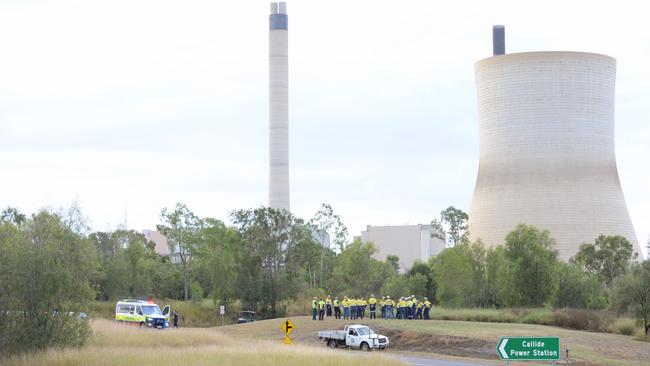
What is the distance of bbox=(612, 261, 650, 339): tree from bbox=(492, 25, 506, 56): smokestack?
52472 mm

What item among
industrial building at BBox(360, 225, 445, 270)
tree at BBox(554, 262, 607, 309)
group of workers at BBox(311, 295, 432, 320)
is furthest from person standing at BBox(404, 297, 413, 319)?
industrial building at BBox(360, 225, 445, 270)

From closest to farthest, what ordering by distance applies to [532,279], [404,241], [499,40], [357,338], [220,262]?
[357,338], [532,279], [220,262], [499,40], [404,241]

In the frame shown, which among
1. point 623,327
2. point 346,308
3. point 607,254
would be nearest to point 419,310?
point 346,308

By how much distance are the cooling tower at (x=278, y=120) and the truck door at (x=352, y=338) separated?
67430 mm

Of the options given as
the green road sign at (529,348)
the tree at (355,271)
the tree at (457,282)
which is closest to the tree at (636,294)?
the tree at (457,282)

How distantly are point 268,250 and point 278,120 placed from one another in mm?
36986

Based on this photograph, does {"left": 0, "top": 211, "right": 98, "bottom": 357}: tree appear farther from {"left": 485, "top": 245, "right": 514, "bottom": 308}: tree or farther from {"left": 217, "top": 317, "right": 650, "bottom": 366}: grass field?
{"left": 485, "top": 245, "right": 514, "bottom": 308}: tree

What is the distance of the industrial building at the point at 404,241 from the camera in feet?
493

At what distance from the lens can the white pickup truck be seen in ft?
123

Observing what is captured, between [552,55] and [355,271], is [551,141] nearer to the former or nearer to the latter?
[552,55]

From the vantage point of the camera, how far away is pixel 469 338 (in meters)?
39.0

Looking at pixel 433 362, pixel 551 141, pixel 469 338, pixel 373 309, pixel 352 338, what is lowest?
pixel 433 362

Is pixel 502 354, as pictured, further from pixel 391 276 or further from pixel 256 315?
pixel 391 276

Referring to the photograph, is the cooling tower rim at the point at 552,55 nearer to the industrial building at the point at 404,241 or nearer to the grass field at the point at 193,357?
the grass field at the point at 193,357
